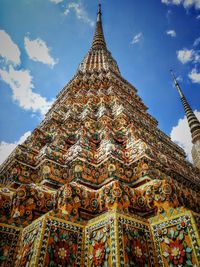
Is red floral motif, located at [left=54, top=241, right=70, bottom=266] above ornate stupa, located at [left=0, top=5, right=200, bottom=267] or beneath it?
beneath

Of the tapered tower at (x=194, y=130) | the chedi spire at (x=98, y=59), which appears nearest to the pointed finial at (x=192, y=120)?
the tapered tower at (x=194, y=130)

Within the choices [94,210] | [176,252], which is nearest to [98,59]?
[94,210]

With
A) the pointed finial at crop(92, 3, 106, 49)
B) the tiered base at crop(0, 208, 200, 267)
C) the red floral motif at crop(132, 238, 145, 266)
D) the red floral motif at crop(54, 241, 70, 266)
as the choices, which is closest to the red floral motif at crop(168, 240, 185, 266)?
the tiered base at crop(0, 208, 200, 267)

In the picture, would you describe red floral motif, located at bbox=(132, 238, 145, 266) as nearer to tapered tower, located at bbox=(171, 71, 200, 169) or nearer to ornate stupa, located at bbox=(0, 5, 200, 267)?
ornate stupa, located at bbox=(0, 5, 200, 267)

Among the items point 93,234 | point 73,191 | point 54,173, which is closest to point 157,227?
point 93,234

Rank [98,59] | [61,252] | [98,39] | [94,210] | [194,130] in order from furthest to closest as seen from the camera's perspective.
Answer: [98,39]
[98,59]
[194,130]
[94,210]
[61,252]

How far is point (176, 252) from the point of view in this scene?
204cm

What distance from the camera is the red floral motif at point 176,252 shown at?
1.98 m

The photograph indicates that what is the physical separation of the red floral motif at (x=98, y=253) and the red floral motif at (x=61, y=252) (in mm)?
271

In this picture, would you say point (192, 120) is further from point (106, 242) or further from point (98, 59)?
point (106, 242)

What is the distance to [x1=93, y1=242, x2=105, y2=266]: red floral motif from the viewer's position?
2037 mm

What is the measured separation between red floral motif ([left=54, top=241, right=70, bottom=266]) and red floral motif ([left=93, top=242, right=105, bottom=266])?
0.27 metres

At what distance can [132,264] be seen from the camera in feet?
6.36

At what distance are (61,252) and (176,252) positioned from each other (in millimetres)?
1132
